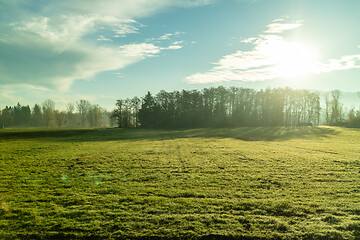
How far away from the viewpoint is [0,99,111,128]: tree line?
12249 centimetres

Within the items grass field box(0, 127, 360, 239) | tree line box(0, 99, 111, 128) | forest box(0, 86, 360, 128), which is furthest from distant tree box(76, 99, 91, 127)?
grass field box(0, 127, 360, 239)

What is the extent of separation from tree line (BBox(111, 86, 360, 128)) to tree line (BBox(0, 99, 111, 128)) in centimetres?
3725

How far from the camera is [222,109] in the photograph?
97000 millimetres

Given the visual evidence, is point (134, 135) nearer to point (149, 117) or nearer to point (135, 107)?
point (149, 117)

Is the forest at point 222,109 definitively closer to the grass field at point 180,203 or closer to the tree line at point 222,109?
the tree line at point 222,109

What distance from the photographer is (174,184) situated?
12680mm

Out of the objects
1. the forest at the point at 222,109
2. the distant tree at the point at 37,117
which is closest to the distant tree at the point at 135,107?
→ the forest at the point at 222,109

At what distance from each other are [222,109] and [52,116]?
346ft

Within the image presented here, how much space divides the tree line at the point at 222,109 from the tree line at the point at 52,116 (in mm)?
37250

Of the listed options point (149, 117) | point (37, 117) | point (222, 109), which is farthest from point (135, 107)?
point (37, 117)

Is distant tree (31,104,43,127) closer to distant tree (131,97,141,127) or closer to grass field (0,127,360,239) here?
distant tree (131,97,141,127)

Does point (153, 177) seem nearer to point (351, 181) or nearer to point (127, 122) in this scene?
point (351, 181)

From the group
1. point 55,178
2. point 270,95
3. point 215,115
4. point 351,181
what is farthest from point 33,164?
point 270,95

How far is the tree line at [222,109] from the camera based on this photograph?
308 feet
